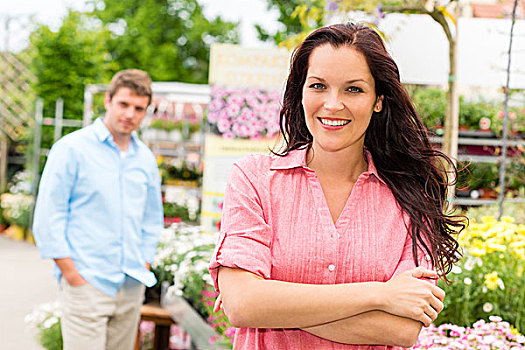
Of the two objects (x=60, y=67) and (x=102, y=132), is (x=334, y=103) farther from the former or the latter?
(x=60, y=67)

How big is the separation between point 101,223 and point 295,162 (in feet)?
5.99

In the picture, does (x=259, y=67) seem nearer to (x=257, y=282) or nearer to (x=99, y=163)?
(x=99, y=163)

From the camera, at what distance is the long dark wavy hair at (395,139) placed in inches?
Answer: 62.9

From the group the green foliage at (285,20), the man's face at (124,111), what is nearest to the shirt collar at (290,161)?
the man's face at (124,111)

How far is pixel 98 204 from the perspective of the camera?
10.4ft

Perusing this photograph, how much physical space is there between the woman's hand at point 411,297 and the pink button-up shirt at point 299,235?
0.06m

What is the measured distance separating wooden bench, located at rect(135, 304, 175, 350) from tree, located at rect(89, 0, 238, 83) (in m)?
20.8

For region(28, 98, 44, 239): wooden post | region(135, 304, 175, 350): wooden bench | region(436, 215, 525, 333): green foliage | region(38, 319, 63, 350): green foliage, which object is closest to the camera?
region(436, 215, 525, 333): green foliage

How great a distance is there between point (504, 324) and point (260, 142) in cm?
326

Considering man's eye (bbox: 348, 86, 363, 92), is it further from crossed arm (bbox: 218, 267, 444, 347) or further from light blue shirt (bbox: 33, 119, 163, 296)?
light blue shirt (bbox: 33, 119, 163, 296)

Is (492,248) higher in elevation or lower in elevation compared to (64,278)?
higher

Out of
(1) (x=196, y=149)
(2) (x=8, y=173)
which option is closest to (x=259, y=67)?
(1) (x=196, y=149)

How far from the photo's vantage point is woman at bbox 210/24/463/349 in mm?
1466

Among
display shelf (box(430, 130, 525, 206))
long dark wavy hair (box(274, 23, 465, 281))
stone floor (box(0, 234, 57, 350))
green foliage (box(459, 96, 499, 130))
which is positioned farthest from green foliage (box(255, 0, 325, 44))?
long dark wavy hair (box(274, 23, 465, 281))
